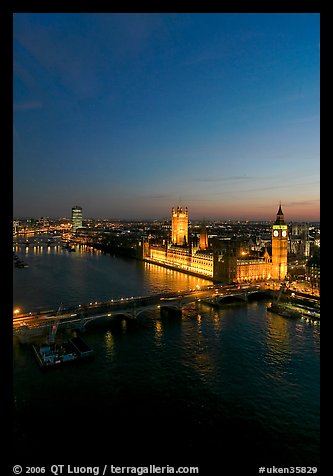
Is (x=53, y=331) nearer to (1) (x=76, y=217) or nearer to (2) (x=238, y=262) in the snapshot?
(2) (x=238, y=262)

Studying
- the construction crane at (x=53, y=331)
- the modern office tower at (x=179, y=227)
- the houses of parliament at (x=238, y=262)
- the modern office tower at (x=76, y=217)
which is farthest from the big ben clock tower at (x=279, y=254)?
the modern office tower at (x=76, y=217)

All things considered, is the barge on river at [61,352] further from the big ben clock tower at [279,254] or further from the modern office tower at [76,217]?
the modern office tower at [76,217]

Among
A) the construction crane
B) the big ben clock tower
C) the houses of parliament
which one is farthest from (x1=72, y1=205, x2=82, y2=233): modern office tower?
the construction crane

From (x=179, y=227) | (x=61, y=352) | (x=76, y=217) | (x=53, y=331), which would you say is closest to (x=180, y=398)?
(x=61, y=352)
